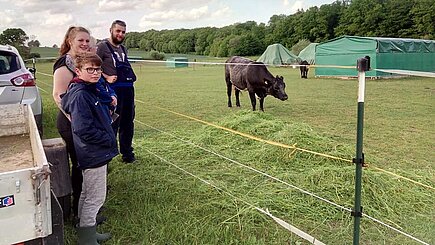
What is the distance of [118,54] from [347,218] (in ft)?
9.16

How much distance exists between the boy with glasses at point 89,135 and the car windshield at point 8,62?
341 cm

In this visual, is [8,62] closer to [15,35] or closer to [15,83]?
[15,83]

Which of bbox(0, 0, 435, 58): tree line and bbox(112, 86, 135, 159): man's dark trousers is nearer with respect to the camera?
bbox(112, 86, 135, 159): man's dark trousers

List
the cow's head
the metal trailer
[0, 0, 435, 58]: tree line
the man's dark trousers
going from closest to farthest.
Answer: the metal trailer < the man's dark trousers < the cow's head < [0, 0, 435, 58]: tree line

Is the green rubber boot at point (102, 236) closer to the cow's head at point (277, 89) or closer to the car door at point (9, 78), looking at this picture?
the car door at point (9, 78)

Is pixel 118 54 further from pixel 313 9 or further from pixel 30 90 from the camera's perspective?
pixel 313 9

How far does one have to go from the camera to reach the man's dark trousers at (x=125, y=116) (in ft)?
13.2

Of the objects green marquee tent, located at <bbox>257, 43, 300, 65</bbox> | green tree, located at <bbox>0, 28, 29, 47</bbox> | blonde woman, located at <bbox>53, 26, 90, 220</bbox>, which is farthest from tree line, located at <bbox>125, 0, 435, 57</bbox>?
blonde woman, located at <bbox>53, 26, 90, 220</bbox>

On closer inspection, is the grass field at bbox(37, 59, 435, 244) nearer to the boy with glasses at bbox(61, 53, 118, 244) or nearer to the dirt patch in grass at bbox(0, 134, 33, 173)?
the boy with glasses at bbox(61, 53, 118, 244)

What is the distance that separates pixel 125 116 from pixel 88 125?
6.25 feet

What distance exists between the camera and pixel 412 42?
802 inches

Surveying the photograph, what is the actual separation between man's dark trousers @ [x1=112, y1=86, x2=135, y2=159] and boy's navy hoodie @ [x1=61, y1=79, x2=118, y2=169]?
1.49 meters

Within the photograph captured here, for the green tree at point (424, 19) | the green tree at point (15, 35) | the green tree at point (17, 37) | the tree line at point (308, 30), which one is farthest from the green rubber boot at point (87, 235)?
the green tree at point (424, 19)

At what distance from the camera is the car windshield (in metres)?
5.18
